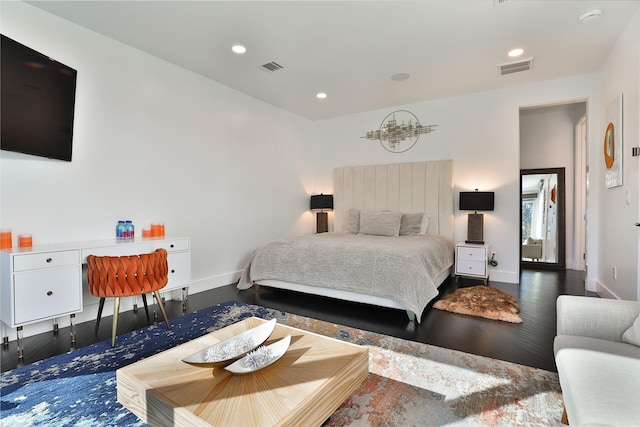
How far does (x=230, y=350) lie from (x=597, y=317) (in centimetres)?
184

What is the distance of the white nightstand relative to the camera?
4271mm

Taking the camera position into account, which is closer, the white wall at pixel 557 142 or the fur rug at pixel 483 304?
the fur rug at pixel 483 304

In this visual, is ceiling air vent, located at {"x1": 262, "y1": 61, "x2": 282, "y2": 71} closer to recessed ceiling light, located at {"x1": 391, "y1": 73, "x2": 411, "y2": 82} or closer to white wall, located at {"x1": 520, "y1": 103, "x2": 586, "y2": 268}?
recessed ceiling light, located at {"x1": 391, "y1": 73, "x2": 411, "y2": 82}

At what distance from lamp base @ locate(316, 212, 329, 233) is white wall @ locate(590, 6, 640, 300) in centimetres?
384

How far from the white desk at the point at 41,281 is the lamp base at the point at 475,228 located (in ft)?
14.5

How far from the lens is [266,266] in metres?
3.86

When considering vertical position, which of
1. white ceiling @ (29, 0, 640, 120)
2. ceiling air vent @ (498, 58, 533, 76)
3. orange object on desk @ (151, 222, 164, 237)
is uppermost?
ceiling air vent @ (498, 58, 533, 76)

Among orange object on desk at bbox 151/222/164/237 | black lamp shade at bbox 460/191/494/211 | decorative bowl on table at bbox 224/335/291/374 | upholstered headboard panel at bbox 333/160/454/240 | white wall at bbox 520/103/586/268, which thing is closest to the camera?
decorative bowl on table at bbox 224/335/291/374

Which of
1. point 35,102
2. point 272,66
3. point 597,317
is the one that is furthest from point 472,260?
point 35,102

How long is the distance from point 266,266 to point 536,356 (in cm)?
272

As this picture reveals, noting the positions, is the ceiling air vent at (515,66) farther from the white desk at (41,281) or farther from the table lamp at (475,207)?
the white desk at (41,281)

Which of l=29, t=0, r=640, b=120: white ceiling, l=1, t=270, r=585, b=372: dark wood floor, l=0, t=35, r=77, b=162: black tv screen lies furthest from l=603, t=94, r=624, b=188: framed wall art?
l=0, t=35, r=77, b=162: black tv screen

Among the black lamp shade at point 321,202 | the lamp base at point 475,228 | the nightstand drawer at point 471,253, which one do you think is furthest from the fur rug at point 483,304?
the black lamp shade at point 321,202

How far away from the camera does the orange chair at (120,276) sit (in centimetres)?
248
